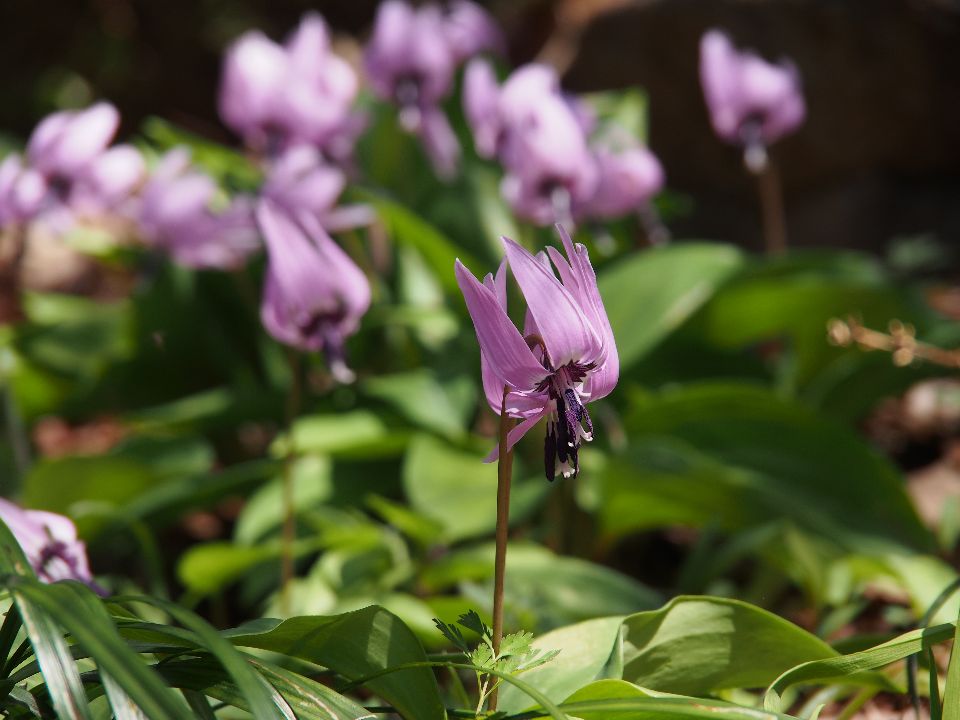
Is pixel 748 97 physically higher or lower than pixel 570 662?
higher

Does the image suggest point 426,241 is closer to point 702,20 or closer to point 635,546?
point 635,546

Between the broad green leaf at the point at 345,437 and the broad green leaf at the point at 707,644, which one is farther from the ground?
the broad green leaf at the point at 707,644

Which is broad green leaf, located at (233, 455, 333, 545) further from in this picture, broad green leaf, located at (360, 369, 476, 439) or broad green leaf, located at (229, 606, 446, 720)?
broad green leaf, located at (229, 606, 446, 720)

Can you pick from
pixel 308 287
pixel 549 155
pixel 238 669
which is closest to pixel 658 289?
pixel 549 155

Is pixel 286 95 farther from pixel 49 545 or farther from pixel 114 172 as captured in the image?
pixel 49 545

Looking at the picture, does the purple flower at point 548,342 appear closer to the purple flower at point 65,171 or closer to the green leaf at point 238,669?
the green leaf at point 238,669

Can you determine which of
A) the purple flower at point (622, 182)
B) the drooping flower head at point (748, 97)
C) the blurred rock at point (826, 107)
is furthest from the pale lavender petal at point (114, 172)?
the blurred rock at point (826, 107)

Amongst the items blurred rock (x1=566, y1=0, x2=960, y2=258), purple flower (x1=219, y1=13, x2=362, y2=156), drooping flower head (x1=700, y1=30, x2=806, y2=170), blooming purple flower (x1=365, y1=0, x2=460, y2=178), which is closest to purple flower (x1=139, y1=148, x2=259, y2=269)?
purple flower (x1=219, y1=13, x2=362, y2=156)
